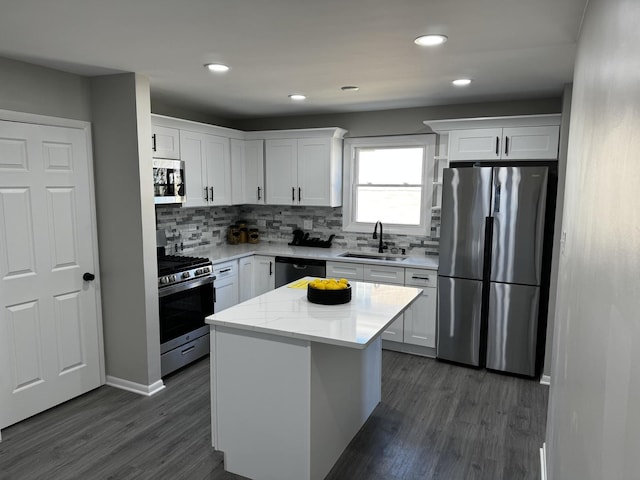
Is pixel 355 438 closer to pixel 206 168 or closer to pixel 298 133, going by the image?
pixel 206 168

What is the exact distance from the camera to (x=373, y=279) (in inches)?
174

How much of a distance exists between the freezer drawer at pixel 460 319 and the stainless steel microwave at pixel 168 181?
257cm

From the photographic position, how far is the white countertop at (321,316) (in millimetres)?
2205

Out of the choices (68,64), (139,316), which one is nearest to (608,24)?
(68,64)

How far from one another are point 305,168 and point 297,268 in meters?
1.13

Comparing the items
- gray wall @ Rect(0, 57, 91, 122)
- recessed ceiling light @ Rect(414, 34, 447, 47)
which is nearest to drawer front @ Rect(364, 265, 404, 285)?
recessed ceiling light @ Rect(414, 34, 447, 47)

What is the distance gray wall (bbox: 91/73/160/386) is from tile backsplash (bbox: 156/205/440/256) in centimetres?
102

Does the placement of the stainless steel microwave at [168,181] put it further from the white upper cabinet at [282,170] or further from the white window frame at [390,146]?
the white window frame at [390,146]

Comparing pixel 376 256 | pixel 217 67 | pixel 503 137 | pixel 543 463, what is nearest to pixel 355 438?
pixel 543 463

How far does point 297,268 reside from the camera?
4762mm

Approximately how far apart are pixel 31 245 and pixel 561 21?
3.48 meters

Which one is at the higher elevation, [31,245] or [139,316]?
[31,245]

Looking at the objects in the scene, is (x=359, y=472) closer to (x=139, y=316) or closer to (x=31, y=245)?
(x=139, y=316)

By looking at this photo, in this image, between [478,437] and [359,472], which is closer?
[359,472]
